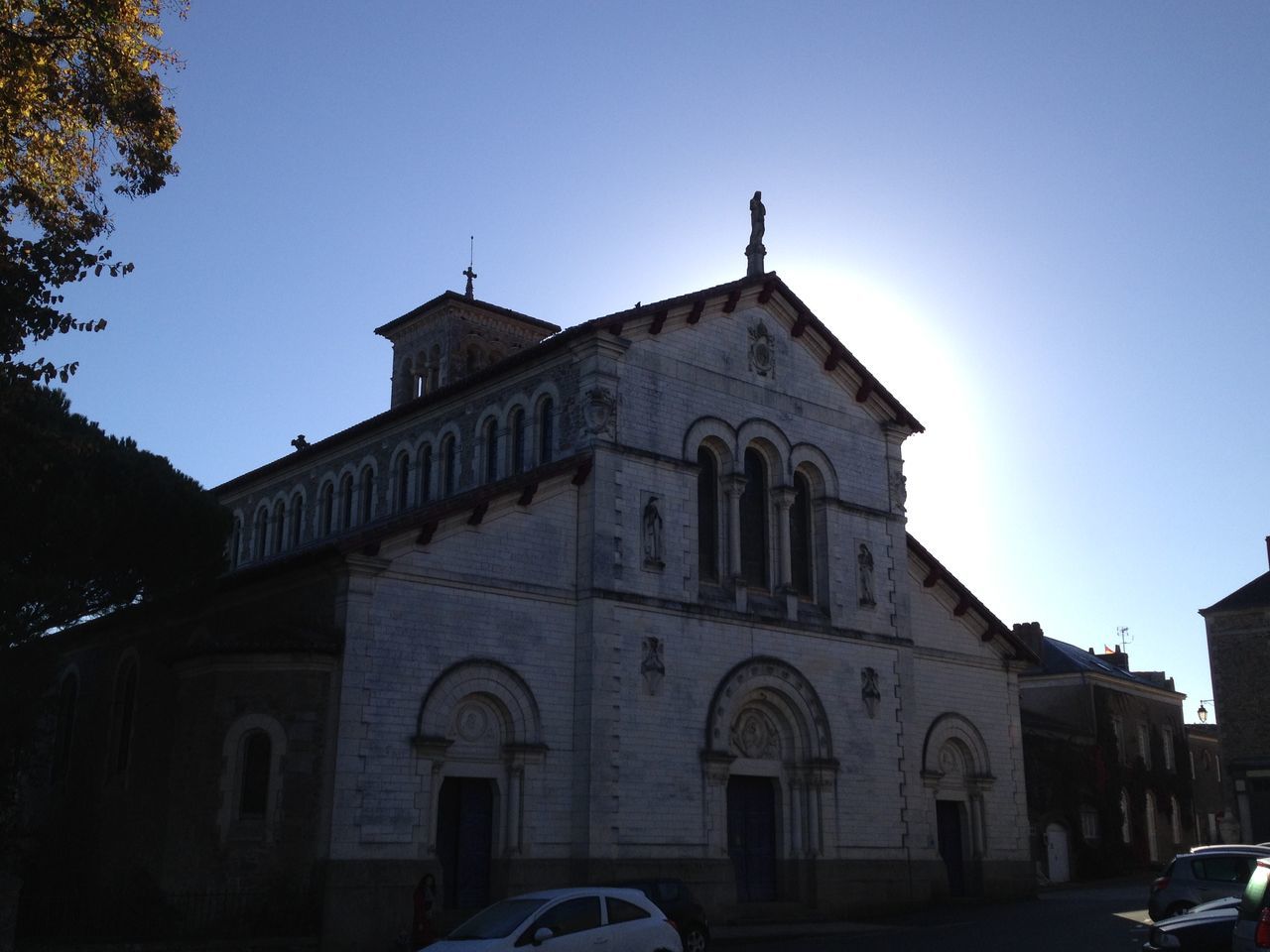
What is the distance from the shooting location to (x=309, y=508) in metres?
36.7

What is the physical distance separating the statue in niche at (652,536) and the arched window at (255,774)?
9011 mm

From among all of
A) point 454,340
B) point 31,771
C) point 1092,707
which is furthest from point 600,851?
point 1092,707

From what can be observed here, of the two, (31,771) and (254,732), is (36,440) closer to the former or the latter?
(254,732)

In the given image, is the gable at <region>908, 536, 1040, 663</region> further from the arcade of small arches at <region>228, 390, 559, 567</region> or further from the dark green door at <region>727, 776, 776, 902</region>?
the arcade of small arches at <region>228, 390, 559, 567</region>

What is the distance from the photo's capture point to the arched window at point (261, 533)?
38531 mm

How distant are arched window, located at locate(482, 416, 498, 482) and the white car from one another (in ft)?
48.3

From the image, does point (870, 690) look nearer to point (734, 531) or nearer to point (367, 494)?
point (734, 531)

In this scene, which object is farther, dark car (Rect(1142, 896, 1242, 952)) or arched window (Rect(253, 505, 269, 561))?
arched window (Rect(253, 505, 269, 561))

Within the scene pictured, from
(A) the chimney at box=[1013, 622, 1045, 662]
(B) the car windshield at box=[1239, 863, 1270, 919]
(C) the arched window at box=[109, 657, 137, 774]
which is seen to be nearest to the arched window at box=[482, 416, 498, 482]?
(C) the arched window at box=[109, 657, 137, 774]

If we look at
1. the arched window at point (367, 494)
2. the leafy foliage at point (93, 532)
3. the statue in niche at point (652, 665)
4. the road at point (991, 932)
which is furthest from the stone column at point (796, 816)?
the leafy foliage at point (93, 532)

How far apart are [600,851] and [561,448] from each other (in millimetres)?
8746

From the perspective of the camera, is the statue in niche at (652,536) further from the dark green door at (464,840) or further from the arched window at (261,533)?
the arched window at (261,533)

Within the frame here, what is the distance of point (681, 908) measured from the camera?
20969 millimetres

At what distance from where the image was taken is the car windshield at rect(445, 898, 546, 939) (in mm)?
14758
